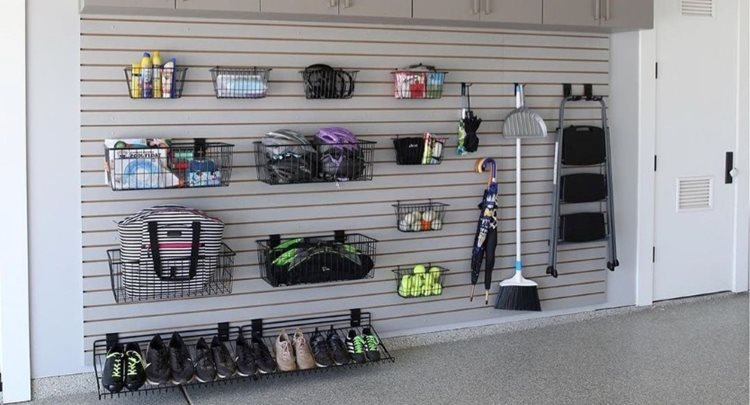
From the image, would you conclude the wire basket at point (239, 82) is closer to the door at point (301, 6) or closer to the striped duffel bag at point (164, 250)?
the door at point (301, 6)

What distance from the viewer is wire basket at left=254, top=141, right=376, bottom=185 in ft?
14.5

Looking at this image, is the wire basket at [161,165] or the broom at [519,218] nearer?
the wire basket at [161,165]

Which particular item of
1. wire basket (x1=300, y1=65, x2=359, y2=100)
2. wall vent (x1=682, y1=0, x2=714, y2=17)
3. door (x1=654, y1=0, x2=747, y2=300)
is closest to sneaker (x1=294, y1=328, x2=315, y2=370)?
wire basket (x1=300, y1=65, x2=359, y2=100)

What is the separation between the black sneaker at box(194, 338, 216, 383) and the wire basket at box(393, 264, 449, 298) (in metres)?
1.27

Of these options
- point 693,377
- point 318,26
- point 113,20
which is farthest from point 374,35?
point 693,377

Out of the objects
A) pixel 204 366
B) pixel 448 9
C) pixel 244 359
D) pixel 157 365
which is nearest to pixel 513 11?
pixel 448 9

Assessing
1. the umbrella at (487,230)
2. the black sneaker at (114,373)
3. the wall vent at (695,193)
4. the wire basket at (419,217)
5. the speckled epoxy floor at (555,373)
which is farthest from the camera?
the wall vent at (695,193)

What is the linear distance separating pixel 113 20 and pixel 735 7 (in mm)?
4477

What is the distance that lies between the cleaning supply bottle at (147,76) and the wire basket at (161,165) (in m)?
0.26

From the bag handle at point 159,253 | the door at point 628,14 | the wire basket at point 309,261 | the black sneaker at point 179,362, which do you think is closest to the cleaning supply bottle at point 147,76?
the bag handle at point 159,253

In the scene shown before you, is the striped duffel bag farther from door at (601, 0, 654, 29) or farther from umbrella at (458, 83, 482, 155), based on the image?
door at (601, 0, 654, 29)

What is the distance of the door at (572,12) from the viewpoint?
16.5ft

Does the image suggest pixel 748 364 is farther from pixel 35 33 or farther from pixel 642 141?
pixel 35 33

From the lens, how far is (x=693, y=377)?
14.9 feet
